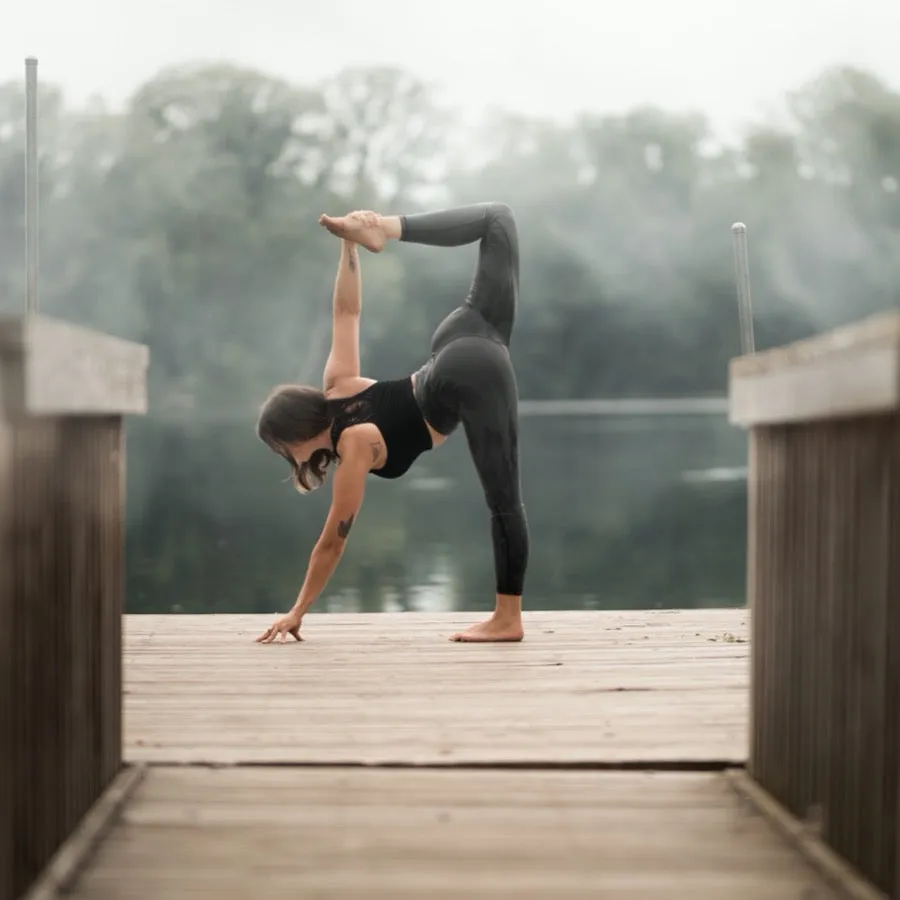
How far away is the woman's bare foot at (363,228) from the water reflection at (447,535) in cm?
438

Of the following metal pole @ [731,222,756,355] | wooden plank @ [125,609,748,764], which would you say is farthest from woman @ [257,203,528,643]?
metal pole @ [731,222,756,355]

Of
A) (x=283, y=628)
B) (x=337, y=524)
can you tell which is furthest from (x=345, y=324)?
(x=283, y=628)

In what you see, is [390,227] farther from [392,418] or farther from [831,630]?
[831,630]

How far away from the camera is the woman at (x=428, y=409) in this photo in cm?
344

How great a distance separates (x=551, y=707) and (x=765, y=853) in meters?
0.86

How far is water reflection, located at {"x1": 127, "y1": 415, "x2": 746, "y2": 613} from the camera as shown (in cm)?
866

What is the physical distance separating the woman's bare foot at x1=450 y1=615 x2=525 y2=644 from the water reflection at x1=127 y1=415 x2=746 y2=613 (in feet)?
13.7

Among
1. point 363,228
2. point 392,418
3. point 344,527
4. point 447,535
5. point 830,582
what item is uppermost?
point 363,228

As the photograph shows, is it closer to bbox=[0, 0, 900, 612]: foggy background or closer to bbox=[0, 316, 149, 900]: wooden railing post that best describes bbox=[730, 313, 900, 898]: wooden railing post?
bbox=[0, 316, 149, 900]: wooden railing post

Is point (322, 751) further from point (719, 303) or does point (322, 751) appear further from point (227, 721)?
point (719, 303)

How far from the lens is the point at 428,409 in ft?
11.7

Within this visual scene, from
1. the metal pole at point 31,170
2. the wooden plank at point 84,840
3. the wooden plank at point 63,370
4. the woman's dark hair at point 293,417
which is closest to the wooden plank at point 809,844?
the wooden plank at point 84,840

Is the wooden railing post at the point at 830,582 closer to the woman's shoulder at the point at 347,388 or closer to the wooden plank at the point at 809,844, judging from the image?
the wooden plank at the point at 809,844

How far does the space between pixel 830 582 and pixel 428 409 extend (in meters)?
1.97
